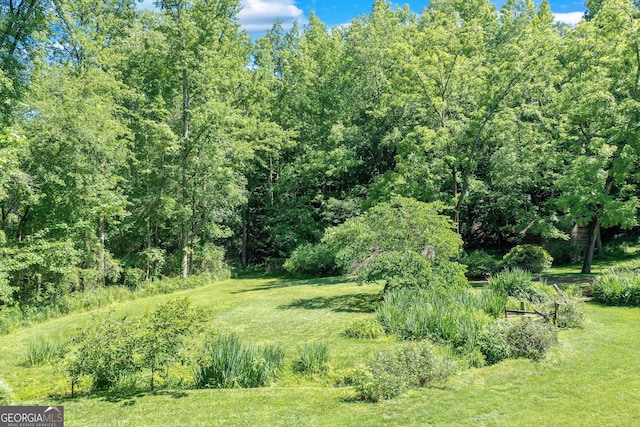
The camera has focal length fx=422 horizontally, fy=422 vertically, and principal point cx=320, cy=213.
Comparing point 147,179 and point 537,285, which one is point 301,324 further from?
point 147,179

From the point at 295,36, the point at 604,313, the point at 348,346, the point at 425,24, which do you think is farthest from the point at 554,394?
the point at 295,36

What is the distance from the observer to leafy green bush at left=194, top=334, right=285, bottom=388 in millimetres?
7836

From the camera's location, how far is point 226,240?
32312 mm

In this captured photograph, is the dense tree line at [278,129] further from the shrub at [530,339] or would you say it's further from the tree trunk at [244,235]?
the shrub at [530,339]

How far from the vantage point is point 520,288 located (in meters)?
13.1

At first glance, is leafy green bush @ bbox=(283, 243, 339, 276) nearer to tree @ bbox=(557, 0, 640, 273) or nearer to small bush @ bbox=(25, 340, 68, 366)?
tree @ bbox=(557, 0, 640, 273)

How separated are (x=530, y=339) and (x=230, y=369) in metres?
6.12

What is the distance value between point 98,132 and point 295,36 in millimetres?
21944

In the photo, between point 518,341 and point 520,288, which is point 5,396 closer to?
point 518,341

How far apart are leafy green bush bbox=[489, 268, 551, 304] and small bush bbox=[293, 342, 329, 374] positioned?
6.69 meters

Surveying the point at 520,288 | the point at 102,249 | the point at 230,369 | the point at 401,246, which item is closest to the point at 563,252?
the point at 520,288

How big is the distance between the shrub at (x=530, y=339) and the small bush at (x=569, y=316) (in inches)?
63.2

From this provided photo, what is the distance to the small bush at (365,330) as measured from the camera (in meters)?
10.6

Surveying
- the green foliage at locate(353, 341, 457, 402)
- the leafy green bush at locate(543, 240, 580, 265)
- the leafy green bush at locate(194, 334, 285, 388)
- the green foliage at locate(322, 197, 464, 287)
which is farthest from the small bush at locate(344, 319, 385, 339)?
the leafy green bush at locate(543, 240, 580, 265)
